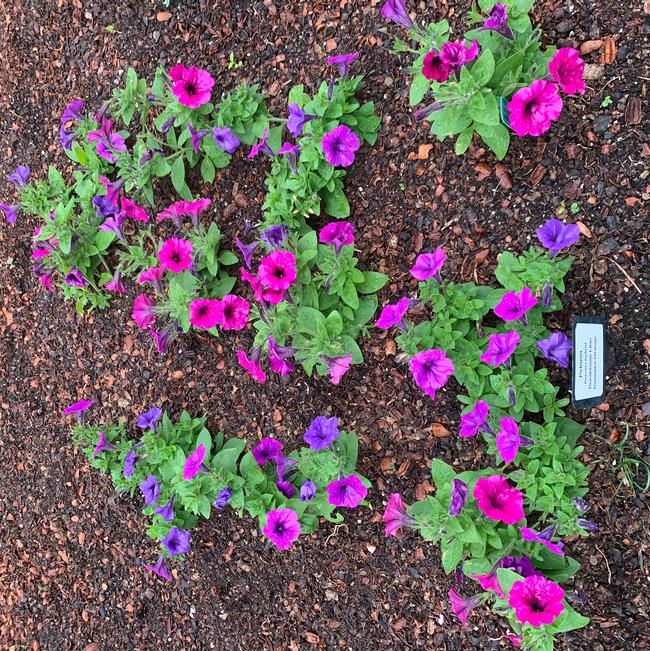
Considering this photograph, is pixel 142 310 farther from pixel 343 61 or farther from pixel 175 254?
pixel 343 61

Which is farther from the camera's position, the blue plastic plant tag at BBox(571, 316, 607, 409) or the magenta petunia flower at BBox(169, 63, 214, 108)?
the magenta petunia flower at BBox(169, 63, 214, 108)

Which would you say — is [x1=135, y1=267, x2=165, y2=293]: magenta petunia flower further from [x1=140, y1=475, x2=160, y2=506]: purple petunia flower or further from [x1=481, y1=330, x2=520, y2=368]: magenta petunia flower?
[x1=481, y1=330, x2=520, y2=368]: magenta petunia flower

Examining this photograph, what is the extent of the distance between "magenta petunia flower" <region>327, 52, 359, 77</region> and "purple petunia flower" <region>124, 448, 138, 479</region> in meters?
1.90

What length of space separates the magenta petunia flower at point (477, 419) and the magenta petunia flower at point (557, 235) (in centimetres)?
58

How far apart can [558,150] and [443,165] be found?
0.43 meters

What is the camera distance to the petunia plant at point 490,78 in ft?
6.24

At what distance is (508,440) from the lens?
1958 millimetres

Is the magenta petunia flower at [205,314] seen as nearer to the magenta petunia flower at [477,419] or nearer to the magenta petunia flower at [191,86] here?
the magenta petunia flower at [191,86]

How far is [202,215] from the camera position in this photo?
2.77 m

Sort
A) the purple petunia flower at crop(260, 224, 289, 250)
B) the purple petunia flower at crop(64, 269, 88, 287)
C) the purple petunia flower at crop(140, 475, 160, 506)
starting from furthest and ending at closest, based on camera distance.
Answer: the purple petunia flower at crop(64, 269, 88, 287), the purple petunia flower at crop(140, 475, 160, 506), the purple petunia flower at crop(260, 224, 289, 250)

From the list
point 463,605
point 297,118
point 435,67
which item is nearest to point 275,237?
point 297,118

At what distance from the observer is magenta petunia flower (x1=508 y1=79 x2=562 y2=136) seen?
74.5 inches

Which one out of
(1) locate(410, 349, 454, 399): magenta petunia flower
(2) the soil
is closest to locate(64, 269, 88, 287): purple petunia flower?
(2) the soil

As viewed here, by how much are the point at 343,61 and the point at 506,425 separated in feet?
4.96
